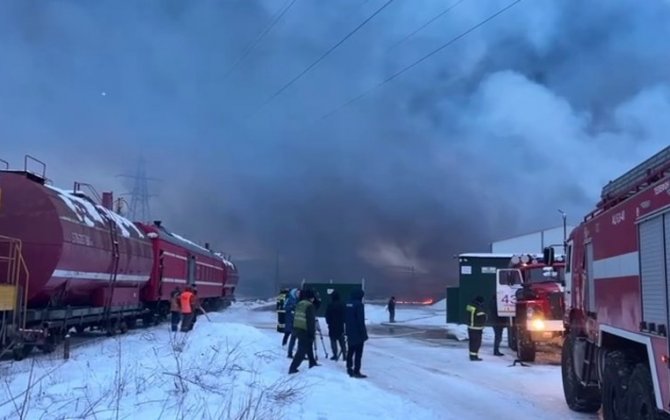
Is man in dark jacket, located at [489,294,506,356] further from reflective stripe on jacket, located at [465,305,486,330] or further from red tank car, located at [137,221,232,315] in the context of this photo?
red tank car, located at [137,221,232,315]

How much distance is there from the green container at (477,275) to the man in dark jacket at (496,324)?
31.9ft

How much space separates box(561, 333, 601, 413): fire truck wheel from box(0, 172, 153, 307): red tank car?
11023 millimetres

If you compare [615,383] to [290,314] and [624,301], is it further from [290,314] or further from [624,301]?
[290,314]

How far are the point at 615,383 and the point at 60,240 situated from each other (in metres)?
12.1

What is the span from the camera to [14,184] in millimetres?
16031

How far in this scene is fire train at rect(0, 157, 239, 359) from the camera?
15.2m

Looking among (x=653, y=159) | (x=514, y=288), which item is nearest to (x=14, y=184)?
(x=653, y=159)

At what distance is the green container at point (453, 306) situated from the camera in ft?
115

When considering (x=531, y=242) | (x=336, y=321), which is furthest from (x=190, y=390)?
(x=531, y=242)

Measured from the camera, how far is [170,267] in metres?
29.5

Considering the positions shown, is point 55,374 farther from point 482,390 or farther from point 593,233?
point 593,233

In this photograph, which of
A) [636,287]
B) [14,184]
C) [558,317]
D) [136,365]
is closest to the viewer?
[636,287]

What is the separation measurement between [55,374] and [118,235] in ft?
32.9

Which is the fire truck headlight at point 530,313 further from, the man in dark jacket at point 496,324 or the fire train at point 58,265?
the fire train at point 58,265
